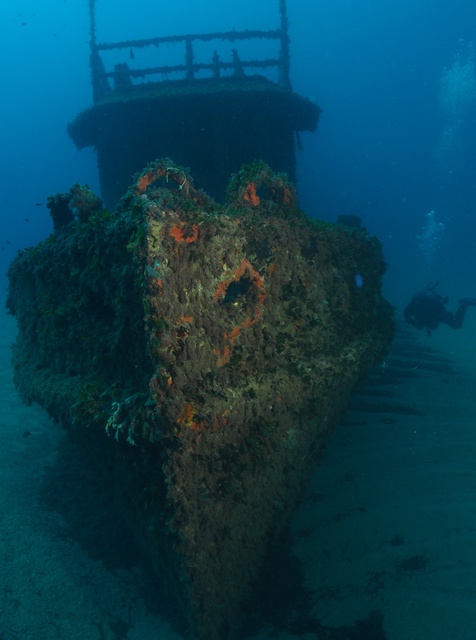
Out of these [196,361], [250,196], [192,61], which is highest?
[192,61]

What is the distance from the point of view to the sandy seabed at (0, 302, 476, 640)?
3.18 m

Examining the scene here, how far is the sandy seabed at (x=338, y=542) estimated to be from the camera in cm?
318

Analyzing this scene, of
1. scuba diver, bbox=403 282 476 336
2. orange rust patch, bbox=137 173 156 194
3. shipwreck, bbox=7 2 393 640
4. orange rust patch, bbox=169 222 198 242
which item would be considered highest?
orange rust patch, bbox=137 173 156 194

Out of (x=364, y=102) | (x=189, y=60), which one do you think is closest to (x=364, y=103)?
(x=364, y=102)

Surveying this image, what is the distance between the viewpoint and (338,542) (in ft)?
12.0

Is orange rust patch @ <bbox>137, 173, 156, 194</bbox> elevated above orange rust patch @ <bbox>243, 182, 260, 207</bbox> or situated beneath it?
elevated above

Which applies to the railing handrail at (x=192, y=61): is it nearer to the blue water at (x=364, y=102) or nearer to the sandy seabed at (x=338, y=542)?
the sandy seabed at (x=338, y=542)

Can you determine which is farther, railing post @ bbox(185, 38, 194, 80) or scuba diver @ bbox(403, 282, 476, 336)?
scuba diver @ bbox(403, 282, 476, 336)

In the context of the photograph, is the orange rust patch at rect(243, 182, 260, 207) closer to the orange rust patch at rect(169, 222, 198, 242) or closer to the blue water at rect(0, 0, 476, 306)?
the orange rust patch at rect(169, 222, 198, 242)

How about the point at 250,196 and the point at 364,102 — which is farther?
the point at 364,102

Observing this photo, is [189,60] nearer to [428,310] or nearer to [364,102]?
[428,310]

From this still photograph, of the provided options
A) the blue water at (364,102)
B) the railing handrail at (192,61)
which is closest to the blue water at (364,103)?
the blue water at (364,102)

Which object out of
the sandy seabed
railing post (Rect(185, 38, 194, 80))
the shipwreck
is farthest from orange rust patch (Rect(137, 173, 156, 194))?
railing post (Rect(185, 38, 194, 80))

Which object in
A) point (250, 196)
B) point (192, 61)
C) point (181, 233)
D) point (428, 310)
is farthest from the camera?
point (428, 310)
